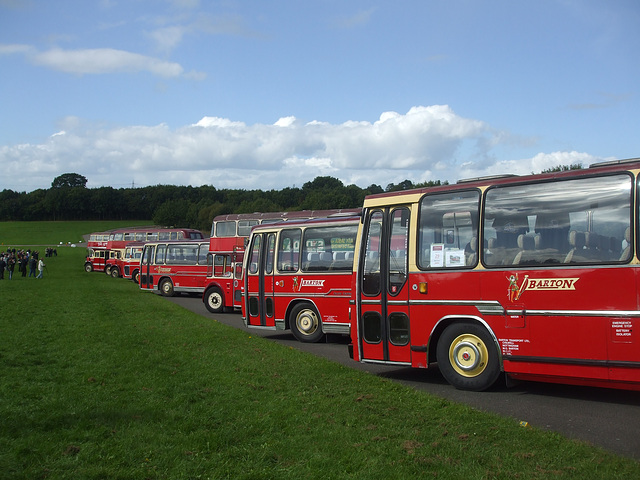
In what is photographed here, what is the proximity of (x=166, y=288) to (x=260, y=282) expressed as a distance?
17.5 metres

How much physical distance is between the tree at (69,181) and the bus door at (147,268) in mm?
149236

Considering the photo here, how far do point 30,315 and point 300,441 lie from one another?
50.0 ft

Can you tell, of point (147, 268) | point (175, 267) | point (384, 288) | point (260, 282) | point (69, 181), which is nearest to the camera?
point (384, 288)

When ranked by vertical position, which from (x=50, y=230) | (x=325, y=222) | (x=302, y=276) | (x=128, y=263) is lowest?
(x=128, y=263)

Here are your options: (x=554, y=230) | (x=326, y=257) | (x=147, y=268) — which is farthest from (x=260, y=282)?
(x=147, y=268)

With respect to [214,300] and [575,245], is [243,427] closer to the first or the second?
[575,245]

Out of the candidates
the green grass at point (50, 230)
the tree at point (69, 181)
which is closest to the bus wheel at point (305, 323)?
the green grass at point (50, 230)

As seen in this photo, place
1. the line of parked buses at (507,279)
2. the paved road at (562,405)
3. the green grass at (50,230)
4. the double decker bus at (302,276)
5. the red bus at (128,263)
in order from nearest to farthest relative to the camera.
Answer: the paved road at (562,405) → the line of parked buses at (507,279) → the double decker bus at (302,276) → the red bus at (128,263) → the green grass at (50,230)

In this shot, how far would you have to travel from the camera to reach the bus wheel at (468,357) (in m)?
8.94

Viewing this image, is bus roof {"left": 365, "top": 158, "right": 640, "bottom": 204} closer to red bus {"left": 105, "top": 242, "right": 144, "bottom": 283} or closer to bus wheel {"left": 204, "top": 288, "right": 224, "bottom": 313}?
bus wheel {"left": 204, "top": 288, "right": 224, "bottom": 313}

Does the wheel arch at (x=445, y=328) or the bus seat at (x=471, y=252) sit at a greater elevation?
the bus seat at (x=471, y=252)

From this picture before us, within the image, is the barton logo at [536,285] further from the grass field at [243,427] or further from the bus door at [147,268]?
the bus door at [147,268]

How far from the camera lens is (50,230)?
126812mm

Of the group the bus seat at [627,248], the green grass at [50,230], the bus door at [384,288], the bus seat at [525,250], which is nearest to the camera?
the bus seat at [627,248]
